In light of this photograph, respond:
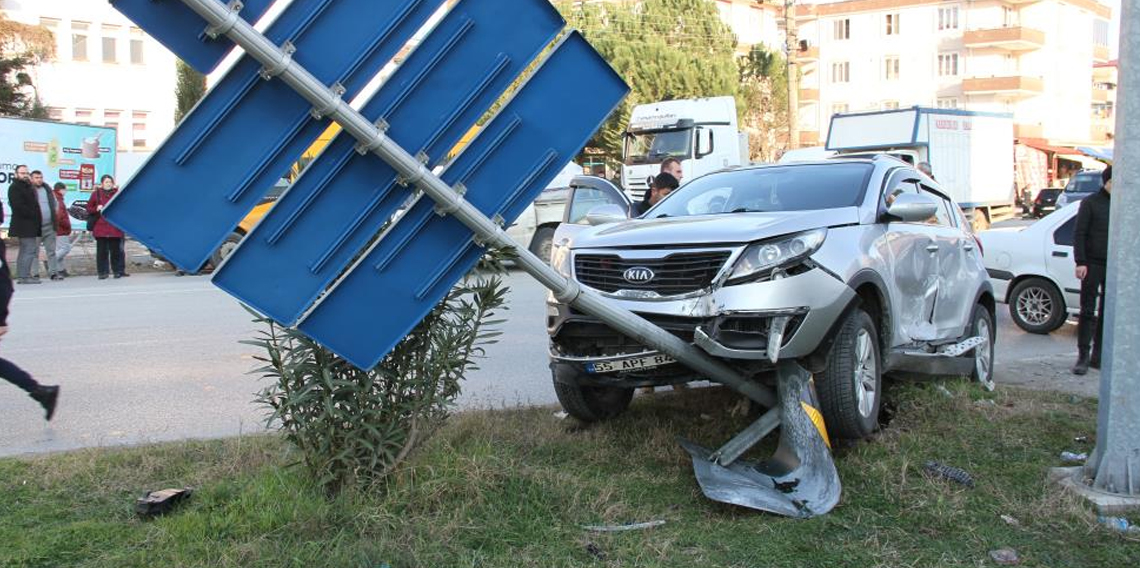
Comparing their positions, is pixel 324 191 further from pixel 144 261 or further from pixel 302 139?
pixel 144 261

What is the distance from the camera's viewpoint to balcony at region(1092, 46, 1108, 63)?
75.9 m

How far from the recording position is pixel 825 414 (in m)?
5.36

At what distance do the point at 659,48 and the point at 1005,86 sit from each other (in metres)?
28.3

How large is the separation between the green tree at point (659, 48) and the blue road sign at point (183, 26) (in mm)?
39069

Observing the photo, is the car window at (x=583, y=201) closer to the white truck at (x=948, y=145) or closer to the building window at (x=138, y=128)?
the white truck at (x=948, y=145)

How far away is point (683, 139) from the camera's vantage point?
2506 cm

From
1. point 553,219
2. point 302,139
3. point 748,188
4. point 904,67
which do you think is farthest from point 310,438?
point 904,67

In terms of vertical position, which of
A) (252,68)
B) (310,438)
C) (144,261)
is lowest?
(144,261)

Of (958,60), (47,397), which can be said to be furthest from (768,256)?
(958,60)

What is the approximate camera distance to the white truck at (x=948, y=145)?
24859 millimetres

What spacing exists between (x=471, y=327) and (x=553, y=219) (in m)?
14.2

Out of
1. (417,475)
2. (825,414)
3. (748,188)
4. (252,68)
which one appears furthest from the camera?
(748,188)

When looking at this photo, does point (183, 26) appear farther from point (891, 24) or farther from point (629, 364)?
point (891, 24)

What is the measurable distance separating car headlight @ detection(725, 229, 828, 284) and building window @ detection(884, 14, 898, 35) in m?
67.5
